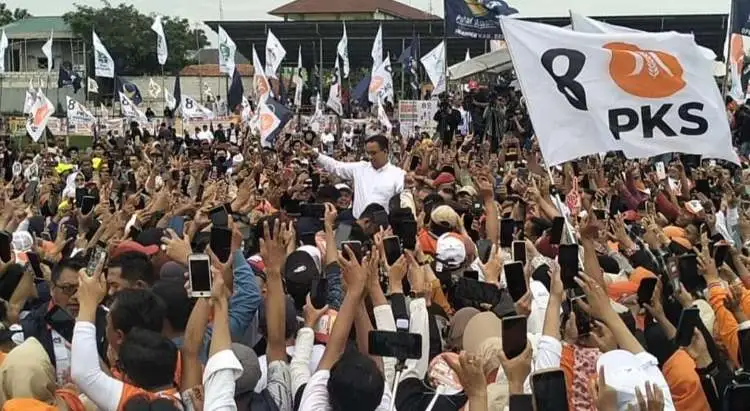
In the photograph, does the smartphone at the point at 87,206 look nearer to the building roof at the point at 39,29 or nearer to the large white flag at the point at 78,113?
the large white flag at the point at 78,113

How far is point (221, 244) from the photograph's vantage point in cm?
417

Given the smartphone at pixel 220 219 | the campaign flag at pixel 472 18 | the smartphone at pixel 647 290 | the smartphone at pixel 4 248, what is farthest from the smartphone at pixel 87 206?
the campaign flag at pixel 472 18

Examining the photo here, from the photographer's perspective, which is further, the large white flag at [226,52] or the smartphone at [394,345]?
the large white flag at [226,52]

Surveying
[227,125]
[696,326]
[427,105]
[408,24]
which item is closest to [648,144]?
[696,326]

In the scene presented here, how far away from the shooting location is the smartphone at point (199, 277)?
364cm

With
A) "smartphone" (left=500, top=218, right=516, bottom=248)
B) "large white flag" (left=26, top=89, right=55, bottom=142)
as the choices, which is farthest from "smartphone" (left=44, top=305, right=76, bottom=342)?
"large white flag" (left=26, top=89, right=55, bottom=142)

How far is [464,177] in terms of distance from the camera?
11812 millimetres

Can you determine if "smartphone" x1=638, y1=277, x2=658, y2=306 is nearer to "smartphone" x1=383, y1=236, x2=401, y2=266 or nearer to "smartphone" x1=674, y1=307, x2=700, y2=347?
"smartphone" x1=674, y1=307, x2=700, y2=347

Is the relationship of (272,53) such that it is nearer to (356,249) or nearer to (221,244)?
(356,249)

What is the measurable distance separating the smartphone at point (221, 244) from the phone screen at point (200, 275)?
1.49 feet

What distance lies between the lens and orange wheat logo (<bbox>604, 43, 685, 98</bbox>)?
7305 mm

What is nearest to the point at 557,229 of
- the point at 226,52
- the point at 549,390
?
the point at 549,390

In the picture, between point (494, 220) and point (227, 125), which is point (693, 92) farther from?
point (227, 125)

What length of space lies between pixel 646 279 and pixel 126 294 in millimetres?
2456
